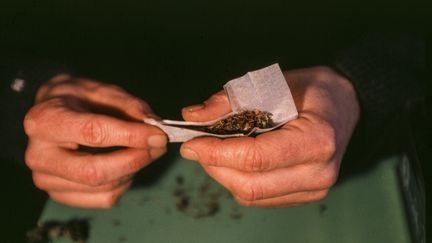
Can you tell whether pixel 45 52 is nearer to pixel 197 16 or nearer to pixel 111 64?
pixel 111 64

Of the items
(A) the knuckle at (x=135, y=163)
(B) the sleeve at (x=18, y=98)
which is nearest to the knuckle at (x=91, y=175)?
(A) the knuckle at (x=135, y=163)

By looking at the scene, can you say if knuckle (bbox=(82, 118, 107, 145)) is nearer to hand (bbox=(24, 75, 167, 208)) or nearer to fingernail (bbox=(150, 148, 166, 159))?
hand (bbox=(24, 75, 167, 208))

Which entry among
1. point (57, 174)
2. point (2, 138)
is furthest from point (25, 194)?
point (57, 174)

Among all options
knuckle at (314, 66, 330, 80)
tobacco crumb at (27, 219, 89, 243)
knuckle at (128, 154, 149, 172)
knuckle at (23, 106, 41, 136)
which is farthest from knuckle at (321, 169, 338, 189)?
knuckle at (23, 106, 41, 136)

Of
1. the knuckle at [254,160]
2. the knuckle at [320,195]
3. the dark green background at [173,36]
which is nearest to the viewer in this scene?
the knuckle at [254,160]

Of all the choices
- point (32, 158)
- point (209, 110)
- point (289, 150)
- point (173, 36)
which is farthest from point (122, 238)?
point (173, 36)

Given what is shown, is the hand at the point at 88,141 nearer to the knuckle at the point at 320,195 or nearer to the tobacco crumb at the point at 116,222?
the tobacco crumb at the point at 116,222
